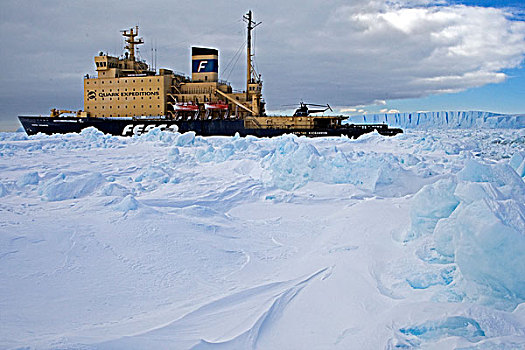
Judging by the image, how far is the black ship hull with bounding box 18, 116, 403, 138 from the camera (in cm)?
1995

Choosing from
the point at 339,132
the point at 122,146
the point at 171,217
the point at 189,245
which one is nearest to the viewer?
the point at 189,245

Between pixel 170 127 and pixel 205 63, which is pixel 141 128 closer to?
pixel 170 127

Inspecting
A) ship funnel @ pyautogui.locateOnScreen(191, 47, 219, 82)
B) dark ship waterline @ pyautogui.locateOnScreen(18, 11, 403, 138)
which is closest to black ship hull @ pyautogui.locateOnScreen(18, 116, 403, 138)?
dark ship waterline @ pyautogui.locateOnScreen(18, 11, 403, 138)

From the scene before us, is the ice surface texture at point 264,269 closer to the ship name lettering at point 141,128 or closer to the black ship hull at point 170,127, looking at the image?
the ship name lettering at point 141,128

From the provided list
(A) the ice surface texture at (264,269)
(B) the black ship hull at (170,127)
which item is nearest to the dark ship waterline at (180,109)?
(B) the black ship hull at (170,127)

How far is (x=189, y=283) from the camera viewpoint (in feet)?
9.66

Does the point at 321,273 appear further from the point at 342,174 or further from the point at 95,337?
the point at 342,174

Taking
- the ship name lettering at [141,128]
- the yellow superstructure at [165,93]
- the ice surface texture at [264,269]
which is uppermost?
the yellow superstructure at [165,93]

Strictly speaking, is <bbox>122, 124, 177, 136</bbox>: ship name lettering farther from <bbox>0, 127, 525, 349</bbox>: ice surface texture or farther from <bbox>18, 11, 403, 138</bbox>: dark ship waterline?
<bbox>0, 127, 525, 349</bbox>: ice surface texture

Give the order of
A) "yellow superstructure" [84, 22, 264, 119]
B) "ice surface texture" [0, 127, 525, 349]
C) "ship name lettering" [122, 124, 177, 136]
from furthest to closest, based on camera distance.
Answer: "yellow superstructure" [84, 22, 264, 119]
"ship name lettering" [122, 124, 177, 136]
"ice surface texture" [0, 127, 525, 349]

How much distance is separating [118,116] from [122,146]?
9332 millimetres

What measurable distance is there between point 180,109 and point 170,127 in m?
1.34

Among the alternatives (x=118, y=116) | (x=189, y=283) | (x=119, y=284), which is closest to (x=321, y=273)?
(x=189, y=283)

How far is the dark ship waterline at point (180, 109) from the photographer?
20.2 m
